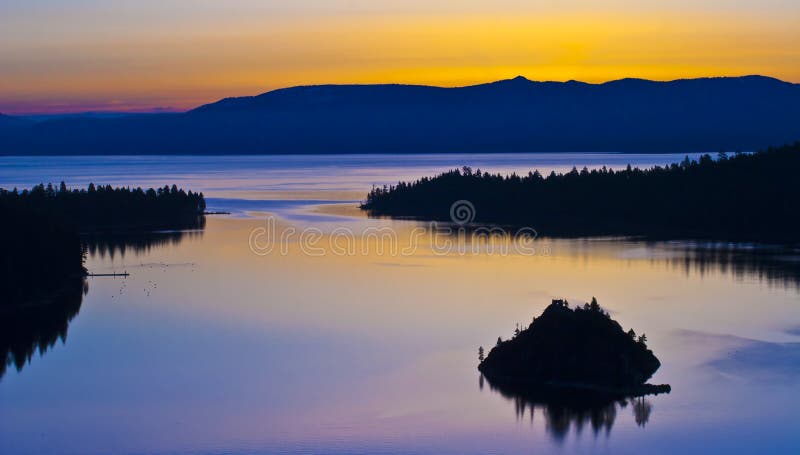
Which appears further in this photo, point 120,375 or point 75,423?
point 120,375

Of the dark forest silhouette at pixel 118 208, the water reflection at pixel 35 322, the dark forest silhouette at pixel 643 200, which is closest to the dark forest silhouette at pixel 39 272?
the water reflection at pixel 35 322

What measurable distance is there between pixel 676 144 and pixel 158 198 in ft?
405

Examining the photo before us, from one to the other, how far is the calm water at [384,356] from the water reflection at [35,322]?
1.24 feet

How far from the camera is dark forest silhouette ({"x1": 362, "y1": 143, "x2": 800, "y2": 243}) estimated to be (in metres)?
50.3

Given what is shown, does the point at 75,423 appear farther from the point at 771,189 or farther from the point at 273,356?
the point at 771,189

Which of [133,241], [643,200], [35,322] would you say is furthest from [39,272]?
[643,200]

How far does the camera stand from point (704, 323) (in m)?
24.5

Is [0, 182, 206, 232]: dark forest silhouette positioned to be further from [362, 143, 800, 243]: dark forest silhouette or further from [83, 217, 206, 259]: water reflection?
[362, 143, 800, 243]: dark forest silhouette

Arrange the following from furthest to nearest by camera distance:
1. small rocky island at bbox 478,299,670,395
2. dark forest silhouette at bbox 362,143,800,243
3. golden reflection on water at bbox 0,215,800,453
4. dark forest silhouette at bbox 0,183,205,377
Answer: dark forest silhouette at bbox 362,143,800,243 → dark forest silhouette at bbox 0,183,205,377 → small rocky island at bbox 478,299,670,395 → golden reflection on water at bbox 0,215,800,453

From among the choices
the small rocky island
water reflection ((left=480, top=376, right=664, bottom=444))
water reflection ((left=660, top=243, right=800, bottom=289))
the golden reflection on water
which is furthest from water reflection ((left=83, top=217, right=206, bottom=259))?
water reflection ((left=480, top=376, right=664, bottom=444))

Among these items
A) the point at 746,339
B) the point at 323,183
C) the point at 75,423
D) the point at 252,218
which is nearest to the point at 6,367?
the point at 75,423

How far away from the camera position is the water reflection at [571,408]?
666 inches

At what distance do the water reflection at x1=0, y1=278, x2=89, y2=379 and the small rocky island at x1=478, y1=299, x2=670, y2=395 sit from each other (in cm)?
942

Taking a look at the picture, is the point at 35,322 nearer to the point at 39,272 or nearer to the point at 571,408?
the point at 39,272
